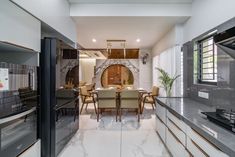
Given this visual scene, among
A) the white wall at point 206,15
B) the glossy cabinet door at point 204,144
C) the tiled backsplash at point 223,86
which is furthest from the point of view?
the white wall at point 206,15

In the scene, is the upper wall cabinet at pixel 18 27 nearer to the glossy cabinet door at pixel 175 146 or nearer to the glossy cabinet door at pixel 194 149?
the glossy cabinet door at pixel 194 149

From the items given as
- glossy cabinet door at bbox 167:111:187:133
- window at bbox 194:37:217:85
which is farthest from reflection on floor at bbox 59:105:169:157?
window at bbox 194:37:217:85

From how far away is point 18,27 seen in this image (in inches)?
83.0

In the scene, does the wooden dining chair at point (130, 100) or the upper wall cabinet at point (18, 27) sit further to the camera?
the wooden dining chair at point (130, 100)

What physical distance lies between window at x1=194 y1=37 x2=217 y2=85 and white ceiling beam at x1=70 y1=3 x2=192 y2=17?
846 millimetres

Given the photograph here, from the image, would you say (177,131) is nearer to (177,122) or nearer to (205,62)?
(177,122)

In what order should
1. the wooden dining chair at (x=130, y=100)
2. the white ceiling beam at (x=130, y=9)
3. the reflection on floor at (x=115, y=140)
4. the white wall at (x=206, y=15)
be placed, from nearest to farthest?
the white wall at (x=206, y=15) → the reflection on floor at (x=115, y=140) → the white ceiling beam at (x=130, y=9) → the wooden dining chair at (x=130, y=100)

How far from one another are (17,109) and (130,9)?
3140 mm

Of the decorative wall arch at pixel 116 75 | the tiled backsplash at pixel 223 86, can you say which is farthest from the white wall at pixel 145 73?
the tiled backsplash at pixel 223 86

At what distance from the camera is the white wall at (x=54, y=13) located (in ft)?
8.11

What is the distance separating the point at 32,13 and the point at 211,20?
269 centimetres

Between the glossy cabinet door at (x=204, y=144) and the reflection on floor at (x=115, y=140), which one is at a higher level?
the glossy cabinet door at (x=204, y=144)

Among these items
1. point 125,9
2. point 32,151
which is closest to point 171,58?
point 125,9

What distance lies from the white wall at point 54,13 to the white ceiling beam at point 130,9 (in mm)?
290
